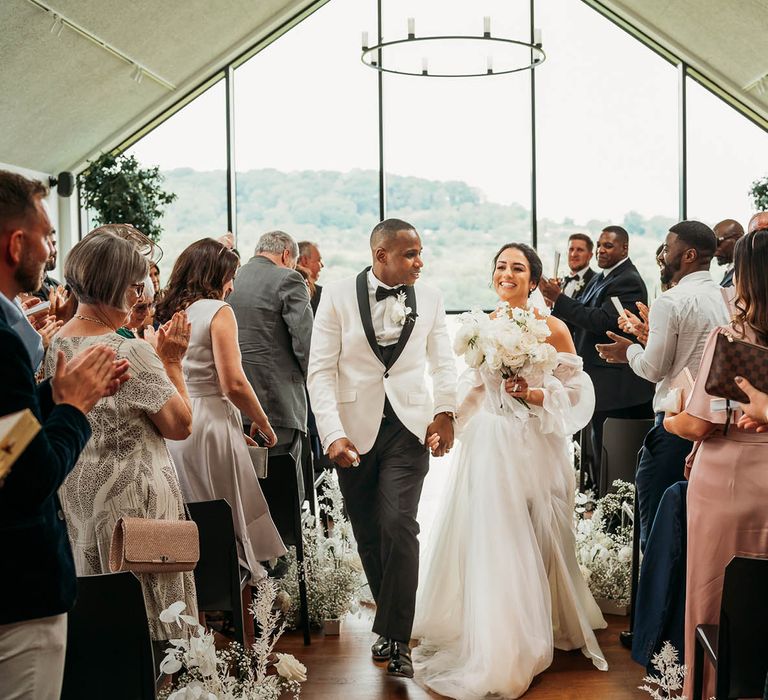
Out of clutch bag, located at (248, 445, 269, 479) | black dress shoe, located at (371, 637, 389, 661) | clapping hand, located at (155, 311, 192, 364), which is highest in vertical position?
clapping hand, located at (155, 311, 192, 364)

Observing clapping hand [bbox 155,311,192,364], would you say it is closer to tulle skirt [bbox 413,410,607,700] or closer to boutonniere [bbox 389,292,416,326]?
boutonniere [bbox 389,292,416,326]

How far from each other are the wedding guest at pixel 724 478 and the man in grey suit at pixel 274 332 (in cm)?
275

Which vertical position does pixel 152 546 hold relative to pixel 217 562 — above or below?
above

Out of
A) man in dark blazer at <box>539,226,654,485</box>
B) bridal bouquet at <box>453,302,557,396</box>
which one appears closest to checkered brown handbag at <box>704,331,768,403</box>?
bridal bouquet at <box>453,302,557,396</box>

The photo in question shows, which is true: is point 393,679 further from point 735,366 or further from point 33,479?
point 33,479

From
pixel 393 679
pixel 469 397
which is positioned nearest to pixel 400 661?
pixel 393 679

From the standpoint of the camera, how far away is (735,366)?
8.59ft

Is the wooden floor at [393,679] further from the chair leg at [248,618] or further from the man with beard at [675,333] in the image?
the man with beard at [675,333]

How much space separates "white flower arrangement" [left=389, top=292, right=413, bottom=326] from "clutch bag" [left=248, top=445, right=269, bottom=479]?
797 mm

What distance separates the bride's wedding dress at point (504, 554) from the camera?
3.68 m

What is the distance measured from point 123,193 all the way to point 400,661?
7.86 m

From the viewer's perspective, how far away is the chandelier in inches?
272

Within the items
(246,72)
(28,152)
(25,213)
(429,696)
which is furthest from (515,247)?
(246,72)

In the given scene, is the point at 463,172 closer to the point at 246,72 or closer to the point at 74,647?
the point at 246,72
